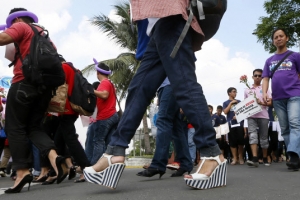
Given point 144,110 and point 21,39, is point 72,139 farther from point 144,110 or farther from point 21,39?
point 144,110

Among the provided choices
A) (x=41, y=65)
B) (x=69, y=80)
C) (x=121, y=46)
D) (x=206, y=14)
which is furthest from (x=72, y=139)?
(x=121, y=46)

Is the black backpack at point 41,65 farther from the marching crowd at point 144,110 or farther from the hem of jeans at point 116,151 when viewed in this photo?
the hem of jeans at point 116,151

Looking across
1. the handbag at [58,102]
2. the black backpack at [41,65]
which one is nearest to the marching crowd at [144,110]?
the black backpack at [41,65]

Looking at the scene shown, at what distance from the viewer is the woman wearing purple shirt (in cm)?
598

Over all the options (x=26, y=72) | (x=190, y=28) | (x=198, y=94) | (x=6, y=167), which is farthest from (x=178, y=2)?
(x=6, y=167)

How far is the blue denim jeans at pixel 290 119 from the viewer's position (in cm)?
590

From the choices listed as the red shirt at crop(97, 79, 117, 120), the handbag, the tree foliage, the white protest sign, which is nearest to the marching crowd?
the red shirt at crop(97, 79, 117, 120)

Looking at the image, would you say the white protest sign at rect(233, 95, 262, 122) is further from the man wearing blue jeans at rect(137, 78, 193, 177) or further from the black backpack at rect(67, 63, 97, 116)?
the black backpack at rect(67, 63, 97, 116)

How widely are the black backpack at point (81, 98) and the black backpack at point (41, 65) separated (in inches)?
46.0

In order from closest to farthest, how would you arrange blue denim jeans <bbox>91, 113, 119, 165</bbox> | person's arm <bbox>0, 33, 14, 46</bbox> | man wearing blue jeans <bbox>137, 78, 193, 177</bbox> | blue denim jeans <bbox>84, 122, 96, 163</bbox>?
person's arm <bbox>0, 33, 14, 46</bbox> < man wearing blue jeans <bbox>137, 78, 193, 177</bbox> < blue denim jeans <bbox>91, 113, 119, 165</bbox> < blue denim jeans <bbox>84, 122, 96, 163</bbox>

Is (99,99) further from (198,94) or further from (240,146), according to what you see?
(240,146)

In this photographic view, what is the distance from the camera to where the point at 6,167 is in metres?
9.59

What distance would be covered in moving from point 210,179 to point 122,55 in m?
25.4

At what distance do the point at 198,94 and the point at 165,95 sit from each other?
173cm
